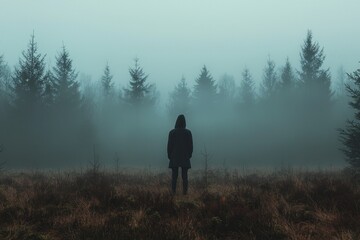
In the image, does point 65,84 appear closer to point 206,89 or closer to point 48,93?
point 48,93

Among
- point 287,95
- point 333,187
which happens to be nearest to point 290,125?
point 287,95

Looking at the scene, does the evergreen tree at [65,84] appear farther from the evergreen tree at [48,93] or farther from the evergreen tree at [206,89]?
the evergreen tree at [206,89]

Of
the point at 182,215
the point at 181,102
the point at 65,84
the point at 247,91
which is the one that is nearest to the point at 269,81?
the point at 247,91

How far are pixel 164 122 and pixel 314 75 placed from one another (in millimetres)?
17327

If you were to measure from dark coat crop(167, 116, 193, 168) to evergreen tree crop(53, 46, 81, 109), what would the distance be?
96.4 ft

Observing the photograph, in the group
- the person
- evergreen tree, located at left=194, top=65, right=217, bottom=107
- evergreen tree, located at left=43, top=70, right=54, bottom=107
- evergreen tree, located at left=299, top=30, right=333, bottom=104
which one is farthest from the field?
evergreen tree, located at left=194, top=65, right=217, bottom=107

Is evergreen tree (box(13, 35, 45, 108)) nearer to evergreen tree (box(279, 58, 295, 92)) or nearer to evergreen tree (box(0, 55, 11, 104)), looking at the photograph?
evergreen tree (box(0, 55, 11, 104))

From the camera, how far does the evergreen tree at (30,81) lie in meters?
35.8

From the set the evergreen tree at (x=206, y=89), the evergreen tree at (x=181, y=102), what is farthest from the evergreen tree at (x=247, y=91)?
the evergreen tree at (x=181, y=102)

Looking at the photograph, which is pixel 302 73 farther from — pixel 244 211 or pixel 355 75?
pixel 244 211

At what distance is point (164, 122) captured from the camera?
4825 cm

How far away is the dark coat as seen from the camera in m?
10.4

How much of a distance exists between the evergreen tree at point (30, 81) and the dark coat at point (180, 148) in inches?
1117

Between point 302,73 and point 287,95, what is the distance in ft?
12.4
